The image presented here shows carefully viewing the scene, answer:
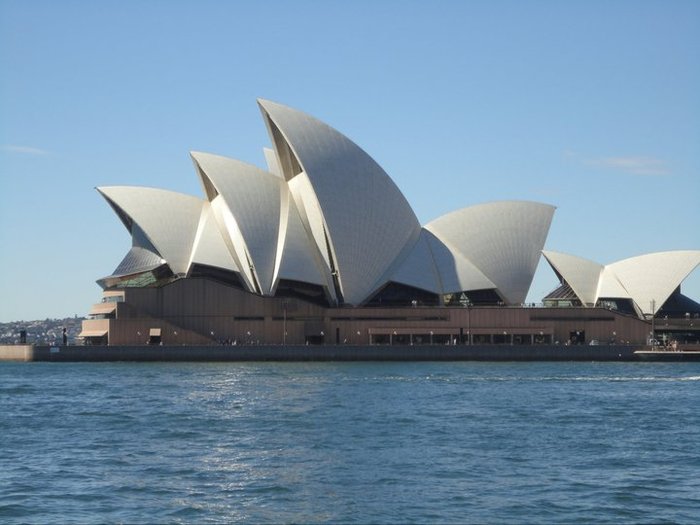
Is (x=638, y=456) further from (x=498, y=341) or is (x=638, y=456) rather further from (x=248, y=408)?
(x=498, y=341)

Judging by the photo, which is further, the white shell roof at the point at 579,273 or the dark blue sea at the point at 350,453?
the white shell roof at the point at 579,273

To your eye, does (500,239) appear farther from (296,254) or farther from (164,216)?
(164,216)

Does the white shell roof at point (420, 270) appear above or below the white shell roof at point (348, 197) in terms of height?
below

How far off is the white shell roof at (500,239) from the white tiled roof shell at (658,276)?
7.35 meters

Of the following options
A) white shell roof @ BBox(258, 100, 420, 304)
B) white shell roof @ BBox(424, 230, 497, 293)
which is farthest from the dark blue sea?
white shell roof @ BBox(424, 230, 497, 293)

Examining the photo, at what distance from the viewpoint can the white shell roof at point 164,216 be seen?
248 feet

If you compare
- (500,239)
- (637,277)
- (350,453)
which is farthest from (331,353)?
(350,453)

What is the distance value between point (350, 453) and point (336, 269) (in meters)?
49.7

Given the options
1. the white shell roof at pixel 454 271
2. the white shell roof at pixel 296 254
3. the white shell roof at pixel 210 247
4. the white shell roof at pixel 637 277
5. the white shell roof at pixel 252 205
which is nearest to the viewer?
the white shell roof at pixel 252 205

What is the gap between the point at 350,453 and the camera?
26.9 m

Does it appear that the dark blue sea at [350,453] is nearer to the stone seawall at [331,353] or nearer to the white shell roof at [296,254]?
the stone seawall at [331,353]

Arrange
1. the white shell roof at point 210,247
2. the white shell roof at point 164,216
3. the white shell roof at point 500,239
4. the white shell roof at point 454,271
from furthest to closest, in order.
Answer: the white shell roof at point 500,239 → the white shell roof at point 454,271 → the white shell roof at point 164,216 → the white shell roof at point 210,247

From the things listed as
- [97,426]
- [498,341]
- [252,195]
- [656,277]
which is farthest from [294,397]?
[656,277]

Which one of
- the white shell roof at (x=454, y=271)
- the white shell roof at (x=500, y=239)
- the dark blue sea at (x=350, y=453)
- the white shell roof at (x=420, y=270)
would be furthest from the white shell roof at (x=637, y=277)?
the dark blue sea at (x=350, y=453)
